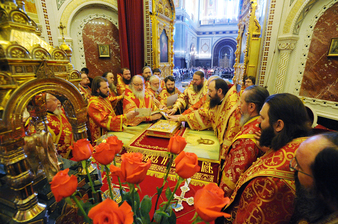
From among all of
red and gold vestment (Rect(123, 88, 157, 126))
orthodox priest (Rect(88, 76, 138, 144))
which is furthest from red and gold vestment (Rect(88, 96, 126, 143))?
red and gold vestment (Rect(123, 88, 157, 126))

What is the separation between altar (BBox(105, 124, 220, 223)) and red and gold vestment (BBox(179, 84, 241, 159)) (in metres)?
0.11

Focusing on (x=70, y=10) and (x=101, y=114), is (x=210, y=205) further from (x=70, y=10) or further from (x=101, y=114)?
(x=70, y=10)

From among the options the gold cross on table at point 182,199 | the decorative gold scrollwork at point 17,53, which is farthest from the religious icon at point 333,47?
the decorative gold scrollwork at point 17,53

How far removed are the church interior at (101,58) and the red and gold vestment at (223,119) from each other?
239mm

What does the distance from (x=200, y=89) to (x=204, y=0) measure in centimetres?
2344

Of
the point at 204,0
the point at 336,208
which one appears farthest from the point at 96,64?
the point at 204,0

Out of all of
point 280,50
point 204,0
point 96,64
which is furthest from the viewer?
point 204,0

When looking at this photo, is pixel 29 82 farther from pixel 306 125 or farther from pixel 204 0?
pixel 204 0

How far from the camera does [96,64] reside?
19.2ft

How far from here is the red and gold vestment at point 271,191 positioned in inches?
38.6

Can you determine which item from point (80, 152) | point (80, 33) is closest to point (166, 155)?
point (80, 152)

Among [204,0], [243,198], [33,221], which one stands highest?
[204,0]

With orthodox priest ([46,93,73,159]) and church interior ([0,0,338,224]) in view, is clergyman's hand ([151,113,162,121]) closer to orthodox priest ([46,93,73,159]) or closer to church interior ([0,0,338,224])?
church interior ([0,0,338,224])

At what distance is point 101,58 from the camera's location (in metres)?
5.88
